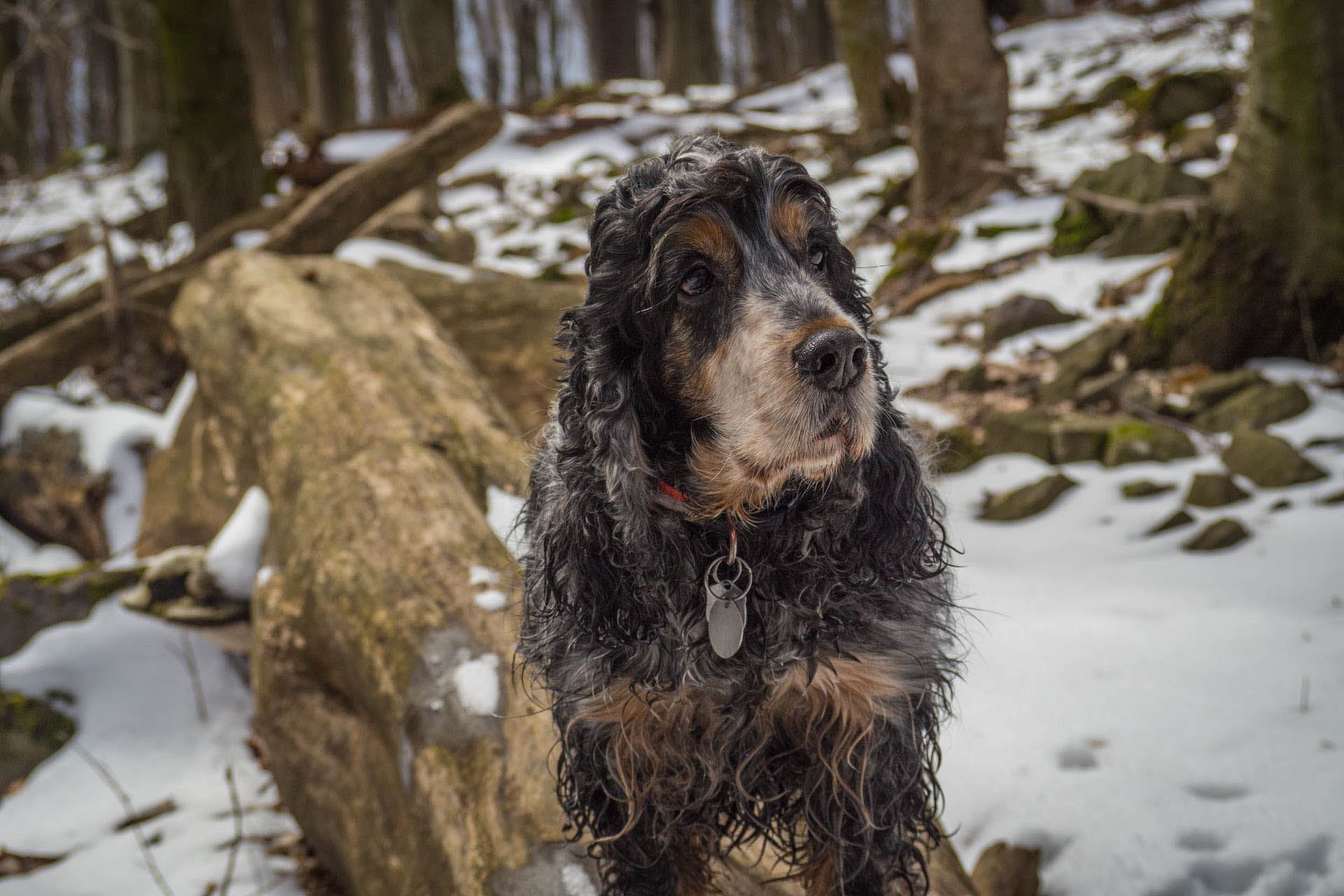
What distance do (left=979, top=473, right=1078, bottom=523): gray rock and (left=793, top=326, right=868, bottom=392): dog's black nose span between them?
369 centimetres

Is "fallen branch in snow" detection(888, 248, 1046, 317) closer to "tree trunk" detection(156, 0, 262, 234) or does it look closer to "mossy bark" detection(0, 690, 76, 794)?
"tree trunk" detection(156, 0, 262, 234)

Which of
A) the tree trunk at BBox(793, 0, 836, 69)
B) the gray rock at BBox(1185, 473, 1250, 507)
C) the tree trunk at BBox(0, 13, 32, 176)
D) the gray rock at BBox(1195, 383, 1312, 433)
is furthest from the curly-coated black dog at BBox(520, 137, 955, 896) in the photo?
the tree trunk at BBox(793, 0, 836, 69)

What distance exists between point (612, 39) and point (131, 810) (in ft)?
88.2

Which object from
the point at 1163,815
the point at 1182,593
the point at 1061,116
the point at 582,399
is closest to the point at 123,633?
the point at 582,399

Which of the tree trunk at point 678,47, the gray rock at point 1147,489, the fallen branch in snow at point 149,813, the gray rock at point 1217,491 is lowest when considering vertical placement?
the fallen branch in snow at point 149,813

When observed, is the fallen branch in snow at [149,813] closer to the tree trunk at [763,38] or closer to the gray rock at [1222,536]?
the gray rock at [1222,536]

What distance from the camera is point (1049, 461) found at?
19.1 feet

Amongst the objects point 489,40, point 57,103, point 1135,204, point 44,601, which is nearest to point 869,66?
point 1135,204

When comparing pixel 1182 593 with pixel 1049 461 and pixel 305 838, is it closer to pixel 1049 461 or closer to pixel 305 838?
pixel 1049 461

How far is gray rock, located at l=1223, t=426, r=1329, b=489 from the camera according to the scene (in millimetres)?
4789

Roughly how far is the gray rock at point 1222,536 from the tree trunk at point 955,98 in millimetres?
6570

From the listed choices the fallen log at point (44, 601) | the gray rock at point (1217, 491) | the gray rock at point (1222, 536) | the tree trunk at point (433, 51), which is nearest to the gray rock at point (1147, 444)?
the gray rock at point (1217, 491)

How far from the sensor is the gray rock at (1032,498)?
5.33 meters

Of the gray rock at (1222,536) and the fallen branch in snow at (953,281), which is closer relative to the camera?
the gray rock at (1222,536)
